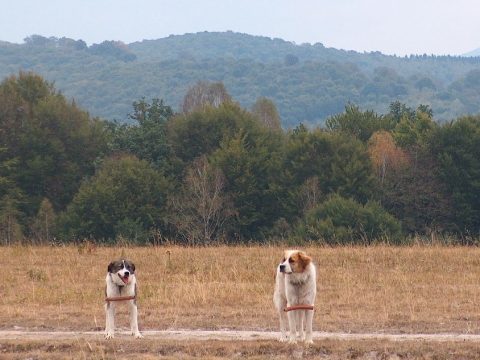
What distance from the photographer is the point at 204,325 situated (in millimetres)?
17328

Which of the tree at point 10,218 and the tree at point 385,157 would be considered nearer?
the tree at point 10,218

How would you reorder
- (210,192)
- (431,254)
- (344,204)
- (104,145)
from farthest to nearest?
(104,145)
(210,192)
(344,204)
(431,254)

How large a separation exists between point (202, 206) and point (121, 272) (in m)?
36.3

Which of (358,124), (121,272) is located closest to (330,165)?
(358,124)

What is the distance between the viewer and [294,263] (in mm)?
14570

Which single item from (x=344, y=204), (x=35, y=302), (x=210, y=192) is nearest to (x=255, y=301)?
(x=35, y=302)

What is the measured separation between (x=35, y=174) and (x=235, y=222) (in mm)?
12779

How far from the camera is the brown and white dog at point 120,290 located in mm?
15867

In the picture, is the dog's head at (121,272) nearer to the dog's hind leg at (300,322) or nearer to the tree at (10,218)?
the dog's hind leg at (300,322)

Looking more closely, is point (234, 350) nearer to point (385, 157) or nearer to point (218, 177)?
point (218, 177)

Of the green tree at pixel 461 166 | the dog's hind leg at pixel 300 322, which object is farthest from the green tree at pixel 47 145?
the dog's hind leg at pixel 300 322

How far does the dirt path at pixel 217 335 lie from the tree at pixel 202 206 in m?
32.7

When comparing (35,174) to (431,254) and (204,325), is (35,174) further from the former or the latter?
(204,325)

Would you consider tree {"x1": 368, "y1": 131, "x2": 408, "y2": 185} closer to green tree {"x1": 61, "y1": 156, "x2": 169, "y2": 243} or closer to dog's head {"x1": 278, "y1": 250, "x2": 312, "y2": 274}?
green tree {"x1": 61, "y1": 156, "x2": 169, "y2": 243}
